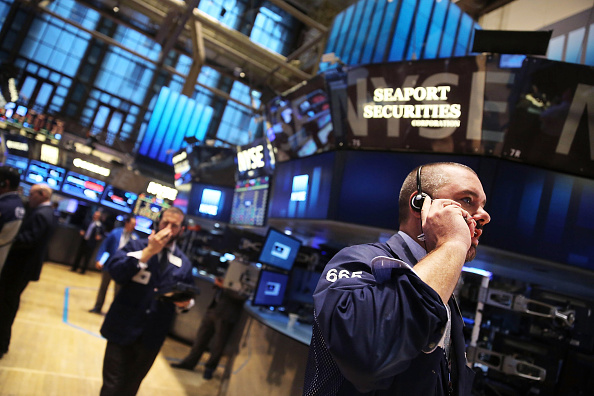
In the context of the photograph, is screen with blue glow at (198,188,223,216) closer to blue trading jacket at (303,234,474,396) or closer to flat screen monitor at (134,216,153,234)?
flat screen monitor at (134,216,153,234)

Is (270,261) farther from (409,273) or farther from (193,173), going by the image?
(193,173)

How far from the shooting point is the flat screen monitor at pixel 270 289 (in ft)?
14.7

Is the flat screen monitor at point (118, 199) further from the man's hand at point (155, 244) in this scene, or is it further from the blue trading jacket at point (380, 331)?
the blue trading jacket at point (380, 331)

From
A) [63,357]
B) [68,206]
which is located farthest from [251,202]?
[68,206]

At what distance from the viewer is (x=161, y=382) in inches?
195

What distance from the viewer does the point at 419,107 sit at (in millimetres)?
4527

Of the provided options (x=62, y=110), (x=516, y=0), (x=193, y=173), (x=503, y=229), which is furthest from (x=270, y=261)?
(x=62, y=110)

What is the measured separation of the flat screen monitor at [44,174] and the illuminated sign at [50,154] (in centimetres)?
14

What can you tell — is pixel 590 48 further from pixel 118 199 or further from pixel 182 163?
pixel 118 199

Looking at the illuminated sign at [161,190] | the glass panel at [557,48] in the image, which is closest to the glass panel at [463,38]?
the glass panel at [557,48]

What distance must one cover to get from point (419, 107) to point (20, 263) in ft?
14.9

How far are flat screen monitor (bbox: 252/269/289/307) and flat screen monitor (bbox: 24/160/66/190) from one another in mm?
7574

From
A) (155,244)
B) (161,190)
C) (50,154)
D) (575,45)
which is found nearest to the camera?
(155,244)

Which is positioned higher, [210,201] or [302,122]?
[302,122]
